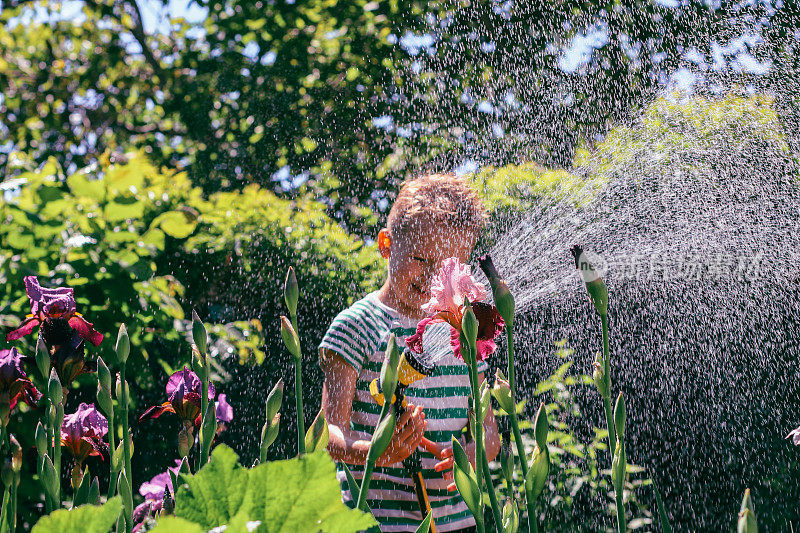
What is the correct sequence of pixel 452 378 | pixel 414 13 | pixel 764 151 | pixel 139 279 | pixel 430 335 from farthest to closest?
pixel 414 13
pixel 764 151
pixel 139 279
pixel 452 378
pixel 430 335

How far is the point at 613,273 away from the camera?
406 cm

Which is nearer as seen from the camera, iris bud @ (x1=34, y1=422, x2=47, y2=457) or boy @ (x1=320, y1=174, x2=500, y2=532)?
iris bud @ (x1=34, y1=422, x2=47, y2=457)

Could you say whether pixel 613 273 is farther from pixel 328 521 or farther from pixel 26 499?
pixel 328 521

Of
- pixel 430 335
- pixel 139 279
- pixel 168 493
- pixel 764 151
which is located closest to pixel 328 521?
pixel 168 493

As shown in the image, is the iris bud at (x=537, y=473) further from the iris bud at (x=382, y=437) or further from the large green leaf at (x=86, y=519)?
the large green leaf at (x=86, y=519)

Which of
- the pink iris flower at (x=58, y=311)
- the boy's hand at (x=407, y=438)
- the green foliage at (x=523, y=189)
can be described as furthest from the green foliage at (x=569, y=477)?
the pink iris flower at (x=58, y=311)

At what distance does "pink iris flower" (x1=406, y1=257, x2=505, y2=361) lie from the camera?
2.97ft

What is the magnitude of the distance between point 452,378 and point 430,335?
821 mm

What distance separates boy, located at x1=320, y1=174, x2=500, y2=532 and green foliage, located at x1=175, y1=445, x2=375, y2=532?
4.82 feet

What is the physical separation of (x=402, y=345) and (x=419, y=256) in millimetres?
287

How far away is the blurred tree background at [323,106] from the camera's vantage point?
4152 millimetres

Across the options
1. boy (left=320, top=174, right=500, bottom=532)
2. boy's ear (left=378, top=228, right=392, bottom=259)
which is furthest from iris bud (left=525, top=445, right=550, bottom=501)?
boy's ear (left=378, top=228, right=392, bottom=259)

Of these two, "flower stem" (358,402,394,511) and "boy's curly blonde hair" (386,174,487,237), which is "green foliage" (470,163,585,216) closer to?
"boy's curly blonde hair" (386,174,487,237)

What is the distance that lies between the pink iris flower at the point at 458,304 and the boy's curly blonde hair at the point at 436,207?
101 centimetres
